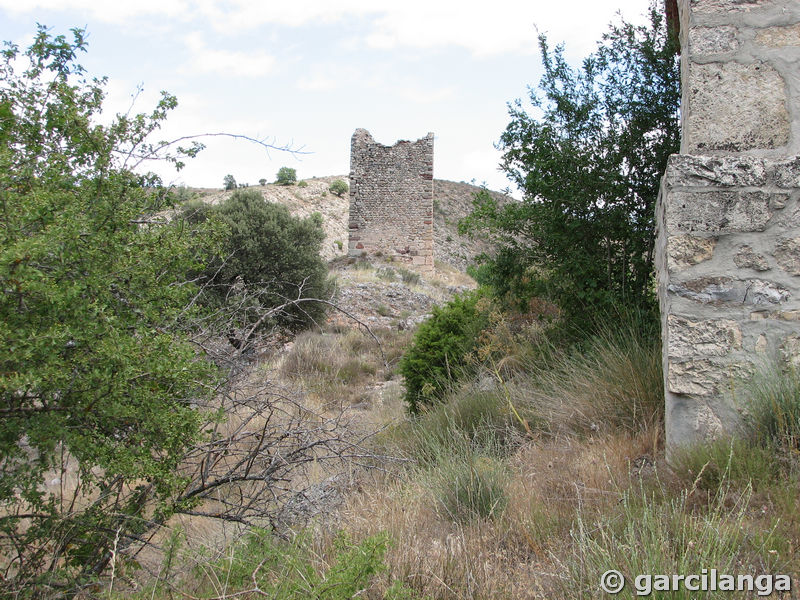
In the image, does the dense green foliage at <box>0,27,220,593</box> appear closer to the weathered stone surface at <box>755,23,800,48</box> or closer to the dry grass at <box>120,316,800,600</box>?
the dry grass at <box>120,316,800,600</box>

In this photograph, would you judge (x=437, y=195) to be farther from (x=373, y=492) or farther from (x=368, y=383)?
(x=373, y=492)

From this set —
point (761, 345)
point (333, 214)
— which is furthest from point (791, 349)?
point (333, 214)

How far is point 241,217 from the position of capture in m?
13.6

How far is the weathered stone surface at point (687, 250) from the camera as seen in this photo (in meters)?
3.00

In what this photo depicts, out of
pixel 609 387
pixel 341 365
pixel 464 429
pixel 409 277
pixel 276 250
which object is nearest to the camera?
pixel 609 387

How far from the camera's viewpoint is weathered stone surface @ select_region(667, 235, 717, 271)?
300 cm

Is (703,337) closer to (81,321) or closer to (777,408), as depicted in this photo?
(777,408)

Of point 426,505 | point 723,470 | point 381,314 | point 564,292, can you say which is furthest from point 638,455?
point 381,314

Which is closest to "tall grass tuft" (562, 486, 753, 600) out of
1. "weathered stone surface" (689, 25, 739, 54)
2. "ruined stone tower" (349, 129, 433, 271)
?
"weathered stone surface" (689, 25, 739, 54)

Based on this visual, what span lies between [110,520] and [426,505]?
1.44 metres

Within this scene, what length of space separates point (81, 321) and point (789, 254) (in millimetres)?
2980

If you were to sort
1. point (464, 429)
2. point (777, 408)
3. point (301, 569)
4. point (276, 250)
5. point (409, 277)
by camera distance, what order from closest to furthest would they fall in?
point (301, 569) < point (777, 408) < point (464, 429) < point (276, 250) < point (409, 277)

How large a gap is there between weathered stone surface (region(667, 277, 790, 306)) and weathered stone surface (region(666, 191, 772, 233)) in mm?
241

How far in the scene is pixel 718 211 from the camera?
2.99 m
